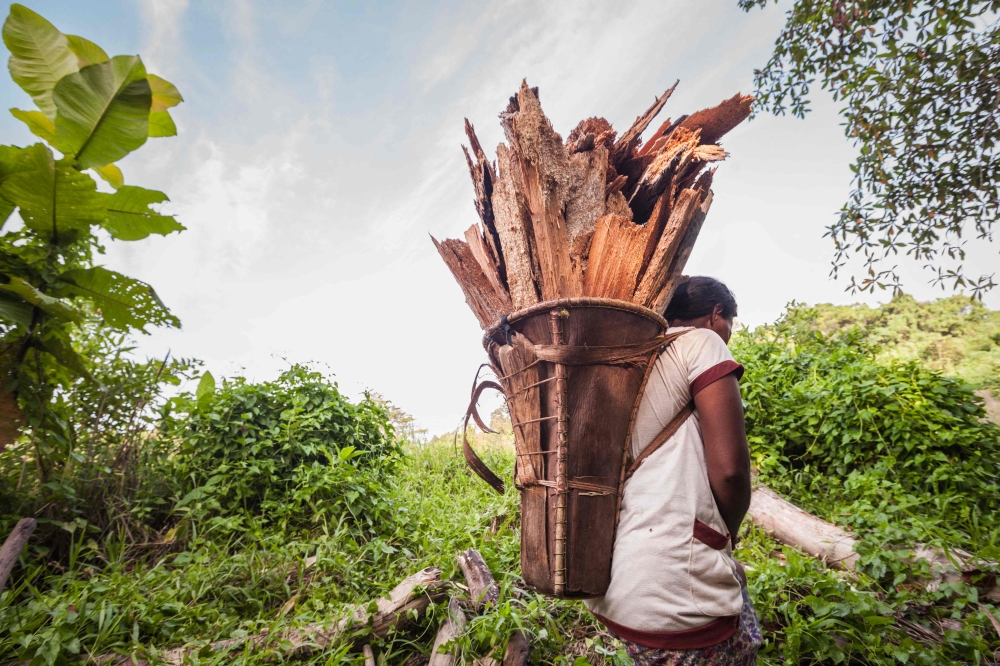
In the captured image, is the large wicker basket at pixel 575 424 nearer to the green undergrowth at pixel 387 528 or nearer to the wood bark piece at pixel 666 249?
the wood bark piece at pixel 666 249

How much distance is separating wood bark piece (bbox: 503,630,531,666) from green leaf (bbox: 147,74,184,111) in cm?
447

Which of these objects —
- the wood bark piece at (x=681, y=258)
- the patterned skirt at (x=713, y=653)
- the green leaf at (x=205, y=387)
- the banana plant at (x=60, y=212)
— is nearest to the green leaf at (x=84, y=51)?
the banana plant at (x=60, y=212)

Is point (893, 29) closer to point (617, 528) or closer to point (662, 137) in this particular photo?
point (662, 137)

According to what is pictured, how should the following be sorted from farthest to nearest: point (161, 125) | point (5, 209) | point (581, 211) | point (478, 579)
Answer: point (161, 125) < point (5, 209) < point (478, 579) < point (581, 211)

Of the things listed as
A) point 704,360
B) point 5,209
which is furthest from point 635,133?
point 5,209

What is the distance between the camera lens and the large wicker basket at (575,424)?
4.80 ft

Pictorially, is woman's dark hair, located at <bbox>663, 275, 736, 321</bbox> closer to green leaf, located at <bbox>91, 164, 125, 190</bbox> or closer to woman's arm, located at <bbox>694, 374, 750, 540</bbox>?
woman's arm, located at <bbox>694, 374, 750, 540</bbox>

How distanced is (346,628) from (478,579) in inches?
29.1

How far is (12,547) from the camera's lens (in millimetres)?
2590

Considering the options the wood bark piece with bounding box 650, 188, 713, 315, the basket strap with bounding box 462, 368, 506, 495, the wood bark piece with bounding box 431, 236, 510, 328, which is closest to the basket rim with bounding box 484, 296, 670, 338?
the wood bark piece with bounding box 650, 188, 713, 315

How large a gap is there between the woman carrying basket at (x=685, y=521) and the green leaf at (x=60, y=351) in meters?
3.42

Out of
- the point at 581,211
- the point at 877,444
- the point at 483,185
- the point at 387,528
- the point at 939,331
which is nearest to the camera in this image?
the point at 581,211

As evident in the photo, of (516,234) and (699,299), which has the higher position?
(516,234)

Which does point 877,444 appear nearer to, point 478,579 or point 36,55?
point 478,579
